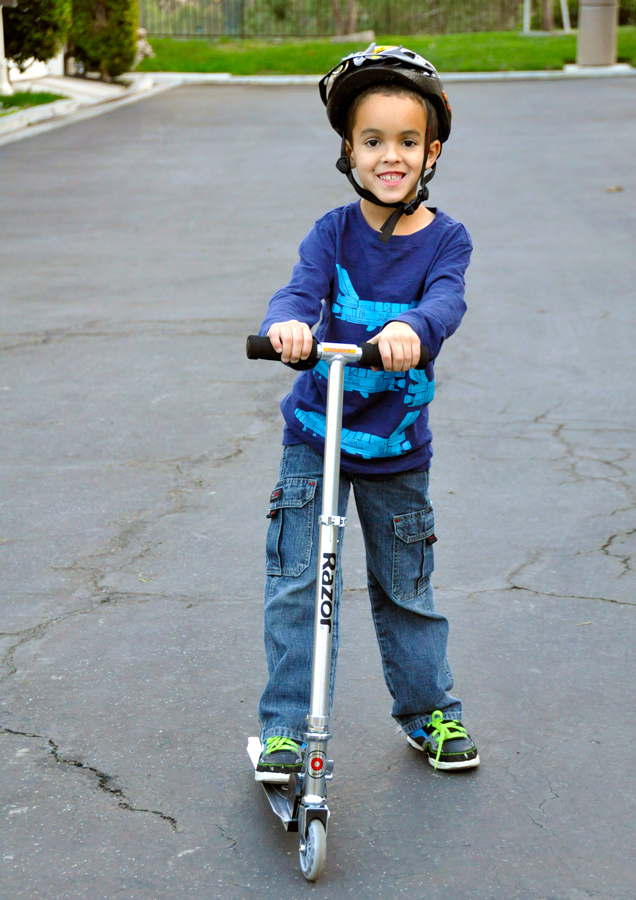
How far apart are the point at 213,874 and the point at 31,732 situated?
791 millimetres

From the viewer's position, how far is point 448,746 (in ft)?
9.68

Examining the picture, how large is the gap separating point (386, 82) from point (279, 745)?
1.59 meters

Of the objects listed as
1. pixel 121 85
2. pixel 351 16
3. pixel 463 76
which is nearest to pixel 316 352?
→ pixel 121 85

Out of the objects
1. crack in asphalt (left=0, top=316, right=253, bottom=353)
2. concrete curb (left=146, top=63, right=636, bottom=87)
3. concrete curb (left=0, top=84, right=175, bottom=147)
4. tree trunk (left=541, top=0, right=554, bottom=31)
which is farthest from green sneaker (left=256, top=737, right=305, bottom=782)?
tree trunk (left=541, top=0, right=554, bottom=31)

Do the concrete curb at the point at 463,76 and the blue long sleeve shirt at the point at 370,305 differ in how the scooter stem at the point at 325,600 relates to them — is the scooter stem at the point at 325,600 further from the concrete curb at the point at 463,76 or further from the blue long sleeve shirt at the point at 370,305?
the concrete curb at the point at 463,76

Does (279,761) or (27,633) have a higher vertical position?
(279,761)

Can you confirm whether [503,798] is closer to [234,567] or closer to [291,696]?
[291,696]

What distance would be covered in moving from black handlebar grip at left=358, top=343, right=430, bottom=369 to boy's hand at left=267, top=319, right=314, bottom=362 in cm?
11

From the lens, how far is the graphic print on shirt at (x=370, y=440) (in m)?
2.76

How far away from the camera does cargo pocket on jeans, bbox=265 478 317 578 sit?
276cm

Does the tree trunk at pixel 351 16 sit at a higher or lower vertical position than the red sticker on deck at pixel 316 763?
higher

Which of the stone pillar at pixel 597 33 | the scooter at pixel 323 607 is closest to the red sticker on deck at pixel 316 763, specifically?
the scooter at pixel 323 607

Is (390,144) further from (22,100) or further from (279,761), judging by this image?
(22,100)

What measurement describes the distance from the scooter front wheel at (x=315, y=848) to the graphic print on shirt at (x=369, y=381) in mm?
1002
